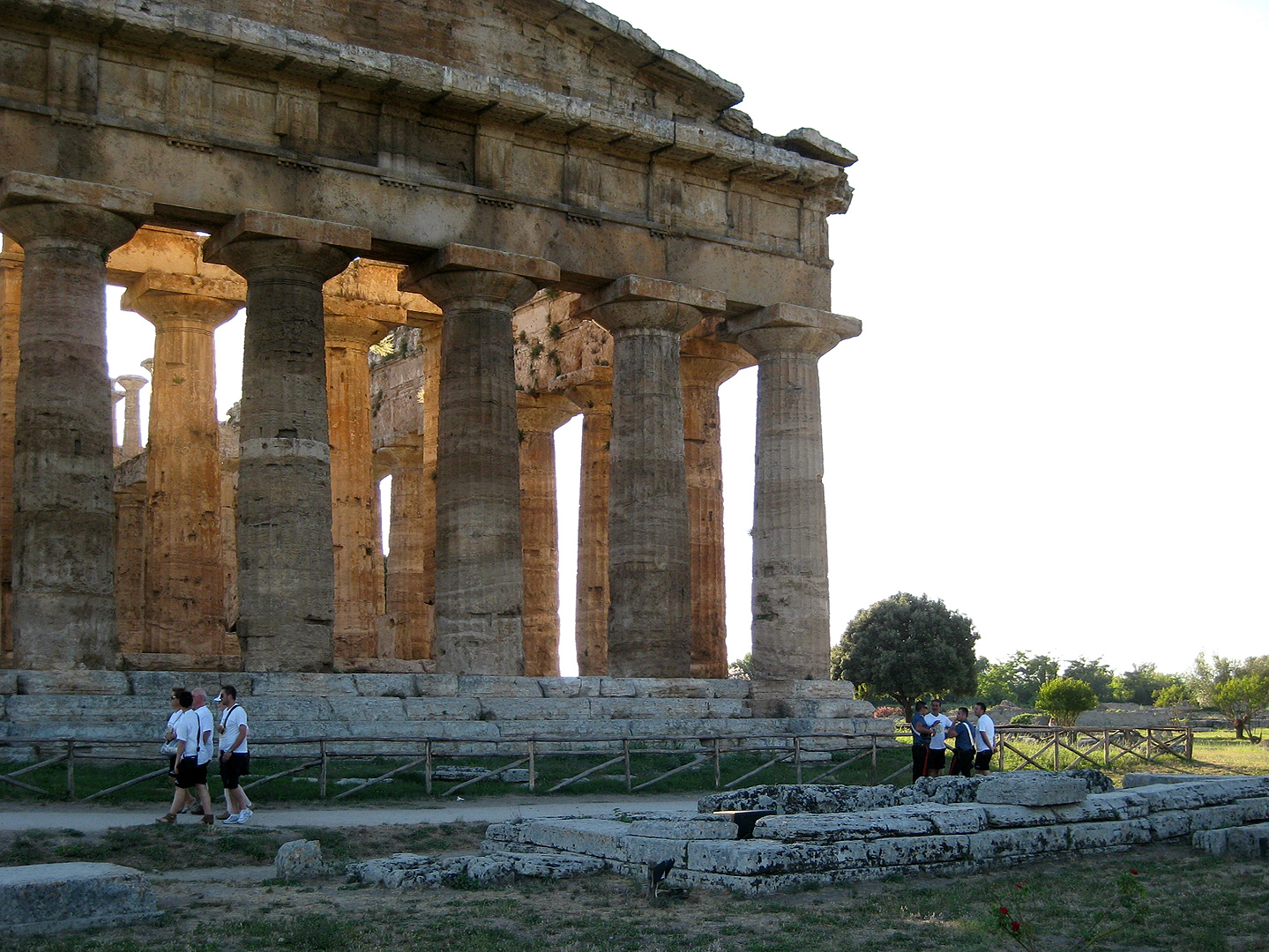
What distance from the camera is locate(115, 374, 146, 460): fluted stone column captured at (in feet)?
141

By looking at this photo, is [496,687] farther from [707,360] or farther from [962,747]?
[707,360]

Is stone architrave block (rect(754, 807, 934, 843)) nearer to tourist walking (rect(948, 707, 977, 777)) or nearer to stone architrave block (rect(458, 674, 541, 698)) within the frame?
tourist walking (rect(948, 707, 977, 777))

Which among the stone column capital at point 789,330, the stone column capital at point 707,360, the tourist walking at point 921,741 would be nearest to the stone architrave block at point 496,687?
the tourist walking at point 921,741

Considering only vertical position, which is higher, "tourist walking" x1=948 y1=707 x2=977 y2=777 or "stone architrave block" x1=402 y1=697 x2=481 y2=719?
"stone architrave block" x1=402 y1=697 x2=481 y2=719

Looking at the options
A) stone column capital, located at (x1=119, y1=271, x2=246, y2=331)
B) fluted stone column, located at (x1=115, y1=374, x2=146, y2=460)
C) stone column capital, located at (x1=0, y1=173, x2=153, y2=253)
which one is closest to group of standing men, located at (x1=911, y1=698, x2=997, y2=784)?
→ stone column capital, located at (x1=0, y1=173, x2=153, y2=253)

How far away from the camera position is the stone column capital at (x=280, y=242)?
23.2 metres

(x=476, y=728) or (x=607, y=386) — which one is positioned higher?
(x=607, y=386)

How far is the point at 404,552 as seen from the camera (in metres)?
34.7

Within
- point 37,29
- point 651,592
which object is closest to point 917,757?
point 651,592

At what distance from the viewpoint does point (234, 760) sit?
16250 mm

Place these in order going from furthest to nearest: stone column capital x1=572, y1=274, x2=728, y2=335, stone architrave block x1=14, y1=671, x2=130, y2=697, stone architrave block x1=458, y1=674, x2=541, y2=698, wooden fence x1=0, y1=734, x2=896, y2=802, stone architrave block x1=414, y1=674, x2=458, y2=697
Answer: stone column capital x1=572, y1=274, x2=728, y2=335, stone architrave block x1=458, y1=674, x2=541, y2=698, stone architrave block x1=414, y1=674, x2=458, y2=697, stone architrave block x1=14, y1=671, x2=130, y2=697, wooden fence x1=0, y1=734, x2=896, y2=802

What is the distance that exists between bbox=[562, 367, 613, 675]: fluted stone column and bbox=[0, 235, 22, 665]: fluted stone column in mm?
11574

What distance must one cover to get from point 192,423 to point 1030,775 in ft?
57.9

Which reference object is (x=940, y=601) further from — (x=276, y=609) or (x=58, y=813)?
(x=58, y=813)
